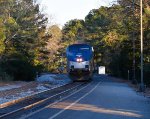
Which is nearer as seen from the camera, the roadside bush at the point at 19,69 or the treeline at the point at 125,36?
the treeline at the point at 125,36

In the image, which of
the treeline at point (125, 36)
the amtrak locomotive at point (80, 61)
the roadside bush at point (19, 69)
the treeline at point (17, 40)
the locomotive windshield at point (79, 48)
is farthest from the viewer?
the roadside bush at point (19, 69)

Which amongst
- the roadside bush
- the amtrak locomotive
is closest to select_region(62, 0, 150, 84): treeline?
the amtrak locomotive

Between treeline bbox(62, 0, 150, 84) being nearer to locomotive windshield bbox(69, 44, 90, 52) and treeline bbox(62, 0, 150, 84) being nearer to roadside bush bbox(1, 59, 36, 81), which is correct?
locomotive windshield bbox(69, 44, 90, 52)

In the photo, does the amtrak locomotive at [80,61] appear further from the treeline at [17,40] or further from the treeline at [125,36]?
the treeline at [17,40]

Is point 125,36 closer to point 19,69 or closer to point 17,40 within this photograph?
point 19,69

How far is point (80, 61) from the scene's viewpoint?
51.4 meters

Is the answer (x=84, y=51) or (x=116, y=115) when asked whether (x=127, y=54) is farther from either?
(x=116, y=115)

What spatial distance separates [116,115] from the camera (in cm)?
1912

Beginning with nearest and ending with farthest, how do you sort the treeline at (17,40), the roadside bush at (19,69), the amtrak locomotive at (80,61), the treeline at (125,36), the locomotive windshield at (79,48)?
the treeline at (125,36) → the amtrak locomotive at (80,61) → the locomotive windshield at (79,48) → the treeline at (17,40) → the roadside bush at (19,69)

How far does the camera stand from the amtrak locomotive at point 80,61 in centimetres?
5134

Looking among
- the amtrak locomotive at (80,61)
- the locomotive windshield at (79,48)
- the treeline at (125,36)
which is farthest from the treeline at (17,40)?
the treeline at (125,36)

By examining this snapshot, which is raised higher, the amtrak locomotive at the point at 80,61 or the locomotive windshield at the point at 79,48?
the locomotive windshield at the point at 79,48

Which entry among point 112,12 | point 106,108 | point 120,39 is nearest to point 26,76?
point 120,39

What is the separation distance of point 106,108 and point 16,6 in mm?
50835
